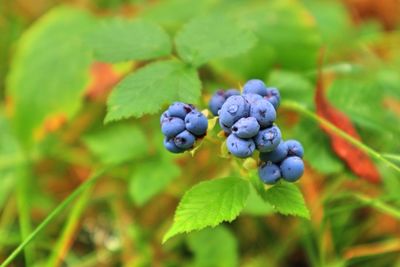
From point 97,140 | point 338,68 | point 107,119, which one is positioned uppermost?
point 107,119

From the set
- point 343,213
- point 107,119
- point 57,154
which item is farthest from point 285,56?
point 107,119

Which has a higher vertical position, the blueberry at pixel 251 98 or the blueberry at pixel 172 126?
the blueberry at pixel 251 98

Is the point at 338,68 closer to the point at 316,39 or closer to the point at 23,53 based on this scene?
the point at 316,39

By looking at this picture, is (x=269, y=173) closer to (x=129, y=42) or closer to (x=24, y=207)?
(x=129, y=42)

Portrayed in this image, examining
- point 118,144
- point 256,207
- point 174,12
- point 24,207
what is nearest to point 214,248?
point 256,207

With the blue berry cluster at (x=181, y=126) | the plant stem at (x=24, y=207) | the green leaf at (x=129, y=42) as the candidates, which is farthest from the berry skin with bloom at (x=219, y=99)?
the plant stem at (x=24, y=207)

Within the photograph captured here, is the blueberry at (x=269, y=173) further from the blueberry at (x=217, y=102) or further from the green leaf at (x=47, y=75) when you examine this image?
the green leaf at (x=47, y=75)
